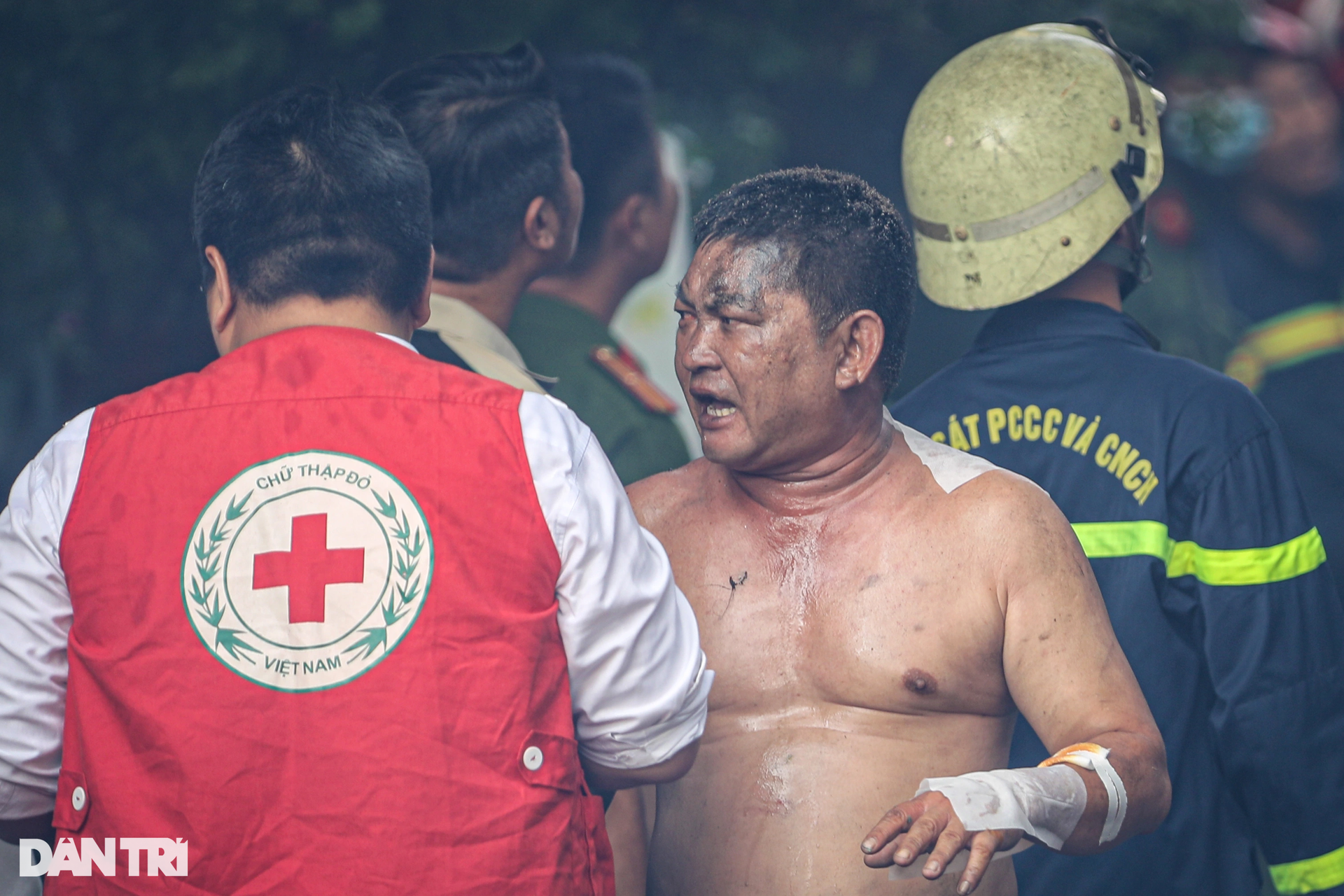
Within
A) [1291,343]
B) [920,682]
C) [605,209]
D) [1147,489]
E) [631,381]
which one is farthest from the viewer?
[1291,343]

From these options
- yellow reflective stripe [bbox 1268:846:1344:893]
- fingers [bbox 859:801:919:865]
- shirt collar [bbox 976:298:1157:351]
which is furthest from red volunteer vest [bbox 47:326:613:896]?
yellow reflective stripe [bbox 1268:846:1344:893]

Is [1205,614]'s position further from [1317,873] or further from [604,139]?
[604,139]

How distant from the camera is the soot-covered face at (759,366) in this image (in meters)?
2.43

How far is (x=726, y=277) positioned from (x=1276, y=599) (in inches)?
44.6

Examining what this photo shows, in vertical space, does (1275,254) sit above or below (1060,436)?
above

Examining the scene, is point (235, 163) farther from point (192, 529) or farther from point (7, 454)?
point (7, 454)

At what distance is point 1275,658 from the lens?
7.93 feet

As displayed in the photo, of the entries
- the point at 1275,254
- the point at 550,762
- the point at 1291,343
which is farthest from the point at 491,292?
the point at 1275,254

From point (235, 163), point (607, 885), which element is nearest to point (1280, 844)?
point (607, 885)

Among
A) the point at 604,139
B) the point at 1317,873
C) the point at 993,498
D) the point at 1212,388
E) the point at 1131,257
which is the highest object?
the point at 604,139

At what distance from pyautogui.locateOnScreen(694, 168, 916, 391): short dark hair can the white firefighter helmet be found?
210 mm

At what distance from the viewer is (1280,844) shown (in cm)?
249

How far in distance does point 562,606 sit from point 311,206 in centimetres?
70

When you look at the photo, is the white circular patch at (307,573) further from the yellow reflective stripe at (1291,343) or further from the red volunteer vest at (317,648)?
the yellow reflective stripe at (1291,343)
